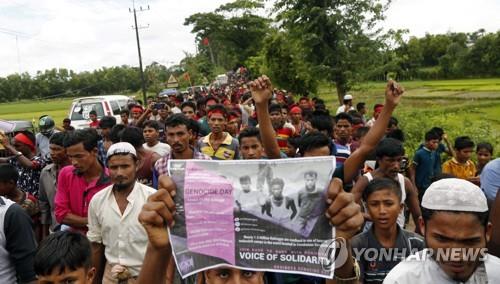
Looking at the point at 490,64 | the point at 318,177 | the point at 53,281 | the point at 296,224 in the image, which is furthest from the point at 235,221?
the point at 490,64

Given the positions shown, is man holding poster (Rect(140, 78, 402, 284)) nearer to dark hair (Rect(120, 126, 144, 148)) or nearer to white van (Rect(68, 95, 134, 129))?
dark hair (Rect(120, 126, 144, 148))

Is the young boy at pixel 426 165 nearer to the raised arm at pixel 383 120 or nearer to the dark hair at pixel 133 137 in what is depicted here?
the raised arm at pixel 383 120

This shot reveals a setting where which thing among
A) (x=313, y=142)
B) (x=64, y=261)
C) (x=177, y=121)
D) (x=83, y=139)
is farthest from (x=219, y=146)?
(x=64, y=261)

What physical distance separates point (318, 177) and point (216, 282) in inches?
27.0

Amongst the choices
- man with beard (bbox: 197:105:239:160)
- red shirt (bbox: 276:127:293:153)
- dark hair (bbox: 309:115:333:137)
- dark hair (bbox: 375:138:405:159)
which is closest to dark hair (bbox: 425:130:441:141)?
dark hair (bbox: 309:115:333:137)

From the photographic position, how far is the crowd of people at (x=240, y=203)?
72.5 inches

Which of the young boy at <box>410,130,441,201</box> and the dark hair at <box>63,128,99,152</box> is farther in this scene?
the young boy at <box>410,130,441,201</box>

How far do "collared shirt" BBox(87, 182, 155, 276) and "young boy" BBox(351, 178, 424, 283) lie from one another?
1.44 m

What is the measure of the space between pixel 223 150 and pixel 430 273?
3412 mm

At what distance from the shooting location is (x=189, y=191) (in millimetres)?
1805

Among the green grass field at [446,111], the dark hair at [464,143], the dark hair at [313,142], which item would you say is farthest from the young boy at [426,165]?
the green grass field at [446,111]

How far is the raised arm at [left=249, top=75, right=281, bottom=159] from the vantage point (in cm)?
318

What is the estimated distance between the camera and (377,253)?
2.79 metres

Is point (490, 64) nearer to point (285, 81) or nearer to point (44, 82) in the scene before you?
point (285, 81)
